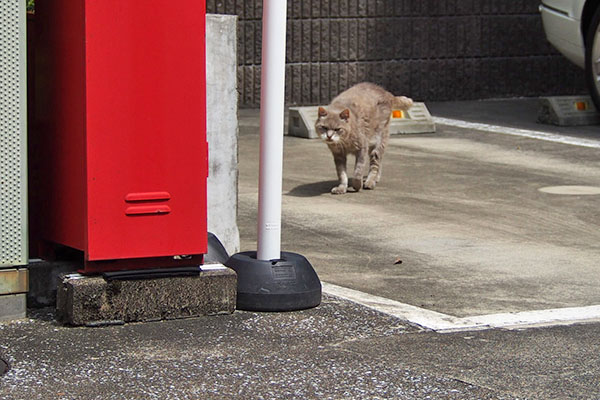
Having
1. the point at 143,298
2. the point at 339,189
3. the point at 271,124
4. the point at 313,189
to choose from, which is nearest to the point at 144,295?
the point at 143,298

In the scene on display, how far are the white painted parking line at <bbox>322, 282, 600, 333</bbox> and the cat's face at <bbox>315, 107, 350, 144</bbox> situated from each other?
339 centimetres

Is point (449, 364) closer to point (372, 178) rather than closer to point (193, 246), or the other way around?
point (193, 246)

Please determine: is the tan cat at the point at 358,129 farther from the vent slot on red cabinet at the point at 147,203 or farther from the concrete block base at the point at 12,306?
the concrete block base at the point at 12,306

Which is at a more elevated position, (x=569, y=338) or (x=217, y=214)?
(x=217, y=214)

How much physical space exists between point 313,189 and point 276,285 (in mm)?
3753

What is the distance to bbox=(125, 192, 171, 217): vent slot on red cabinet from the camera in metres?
5.04

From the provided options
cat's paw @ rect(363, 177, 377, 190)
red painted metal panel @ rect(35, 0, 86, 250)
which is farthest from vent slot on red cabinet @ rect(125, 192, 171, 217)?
cat's paw @ rect(363, 177, 377, 190)

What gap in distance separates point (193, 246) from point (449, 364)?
133cm

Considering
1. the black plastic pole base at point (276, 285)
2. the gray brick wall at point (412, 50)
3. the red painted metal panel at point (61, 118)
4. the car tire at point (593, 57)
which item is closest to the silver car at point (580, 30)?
the car tire at point (593, 57)

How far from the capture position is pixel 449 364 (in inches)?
181

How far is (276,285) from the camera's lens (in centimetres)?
536

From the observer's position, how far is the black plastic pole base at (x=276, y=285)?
5340 millimetres

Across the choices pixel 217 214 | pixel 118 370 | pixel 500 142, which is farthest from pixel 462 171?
pixel 118 370

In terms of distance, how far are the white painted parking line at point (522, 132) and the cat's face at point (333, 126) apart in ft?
10.8
